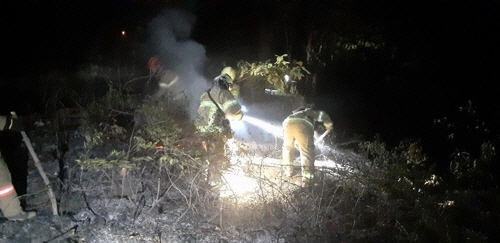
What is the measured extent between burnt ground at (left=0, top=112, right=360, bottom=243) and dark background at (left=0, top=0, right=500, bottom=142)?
4499mm

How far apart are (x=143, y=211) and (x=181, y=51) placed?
7.27m

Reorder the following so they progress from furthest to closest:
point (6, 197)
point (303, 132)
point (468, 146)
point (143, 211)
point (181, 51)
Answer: point (181, 51), point (468, 146), point (303, 132), point (143, 211), point (6, 197)

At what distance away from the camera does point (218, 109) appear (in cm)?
615

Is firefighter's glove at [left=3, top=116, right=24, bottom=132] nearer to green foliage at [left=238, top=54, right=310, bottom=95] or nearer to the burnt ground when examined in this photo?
the burnt ground

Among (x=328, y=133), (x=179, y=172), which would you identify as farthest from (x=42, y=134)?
(x=328, y=133)

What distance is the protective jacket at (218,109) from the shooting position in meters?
6.13

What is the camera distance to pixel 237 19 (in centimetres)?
1498

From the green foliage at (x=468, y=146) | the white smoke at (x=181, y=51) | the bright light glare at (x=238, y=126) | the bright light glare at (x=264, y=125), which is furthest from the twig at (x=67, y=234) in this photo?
the green foliage at (x=468, y=146)

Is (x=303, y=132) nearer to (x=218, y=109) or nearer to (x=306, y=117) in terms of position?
(x=306, y=117)

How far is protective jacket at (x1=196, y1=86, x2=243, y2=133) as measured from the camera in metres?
6.13

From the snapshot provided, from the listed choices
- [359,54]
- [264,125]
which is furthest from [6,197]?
[359,54]

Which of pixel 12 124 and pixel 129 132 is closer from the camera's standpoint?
pixel 12 124

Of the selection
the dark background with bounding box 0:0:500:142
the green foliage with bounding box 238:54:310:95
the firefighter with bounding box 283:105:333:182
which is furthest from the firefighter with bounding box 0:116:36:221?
the green foliage with bounding box 238:54:310:95

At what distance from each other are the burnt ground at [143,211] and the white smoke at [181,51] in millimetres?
2894
